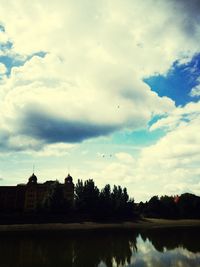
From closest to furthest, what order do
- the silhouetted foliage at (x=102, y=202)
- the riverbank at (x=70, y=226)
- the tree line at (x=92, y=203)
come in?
the riverbank at (x=70, y=226), the tree line at (x=92, y=203), the silhouetted foliage at (x=102, y=202)

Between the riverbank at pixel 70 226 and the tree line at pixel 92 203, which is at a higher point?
the tree line at pixel 92 203

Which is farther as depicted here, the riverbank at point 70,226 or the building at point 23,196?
the building at point 23,196

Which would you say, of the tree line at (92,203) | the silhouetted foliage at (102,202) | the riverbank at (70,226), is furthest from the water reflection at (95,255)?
the silhouetted foliage at (102,202)

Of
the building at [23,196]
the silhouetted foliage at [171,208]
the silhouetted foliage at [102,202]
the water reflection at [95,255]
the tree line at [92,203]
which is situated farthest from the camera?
the silhouetted foliage at [171,208]

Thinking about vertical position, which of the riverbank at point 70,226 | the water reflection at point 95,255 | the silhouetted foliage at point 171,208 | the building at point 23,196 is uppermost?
the building at point 23,196

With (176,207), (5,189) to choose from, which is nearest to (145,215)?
Answer: (176,207)

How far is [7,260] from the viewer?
3912 centimetres

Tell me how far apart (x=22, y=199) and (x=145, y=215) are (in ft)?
166

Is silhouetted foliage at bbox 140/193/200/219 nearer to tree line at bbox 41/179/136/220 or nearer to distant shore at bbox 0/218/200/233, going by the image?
tree line at bbox 41/179/136/220

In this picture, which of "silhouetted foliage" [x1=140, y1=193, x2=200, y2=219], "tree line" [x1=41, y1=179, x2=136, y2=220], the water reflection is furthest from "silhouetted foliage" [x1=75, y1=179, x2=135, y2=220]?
the water reflection

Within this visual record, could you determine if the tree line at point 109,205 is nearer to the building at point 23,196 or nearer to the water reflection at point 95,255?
the building at point 23,196

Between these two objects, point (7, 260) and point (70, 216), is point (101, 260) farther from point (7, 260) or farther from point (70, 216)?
point (70, 216)

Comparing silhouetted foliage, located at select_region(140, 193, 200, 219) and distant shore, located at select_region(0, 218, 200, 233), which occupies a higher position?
silhouetted foliage, located at select_region(140, 193, 200, 219)

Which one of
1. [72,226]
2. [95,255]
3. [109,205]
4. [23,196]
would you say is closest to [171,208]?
[109,205]
